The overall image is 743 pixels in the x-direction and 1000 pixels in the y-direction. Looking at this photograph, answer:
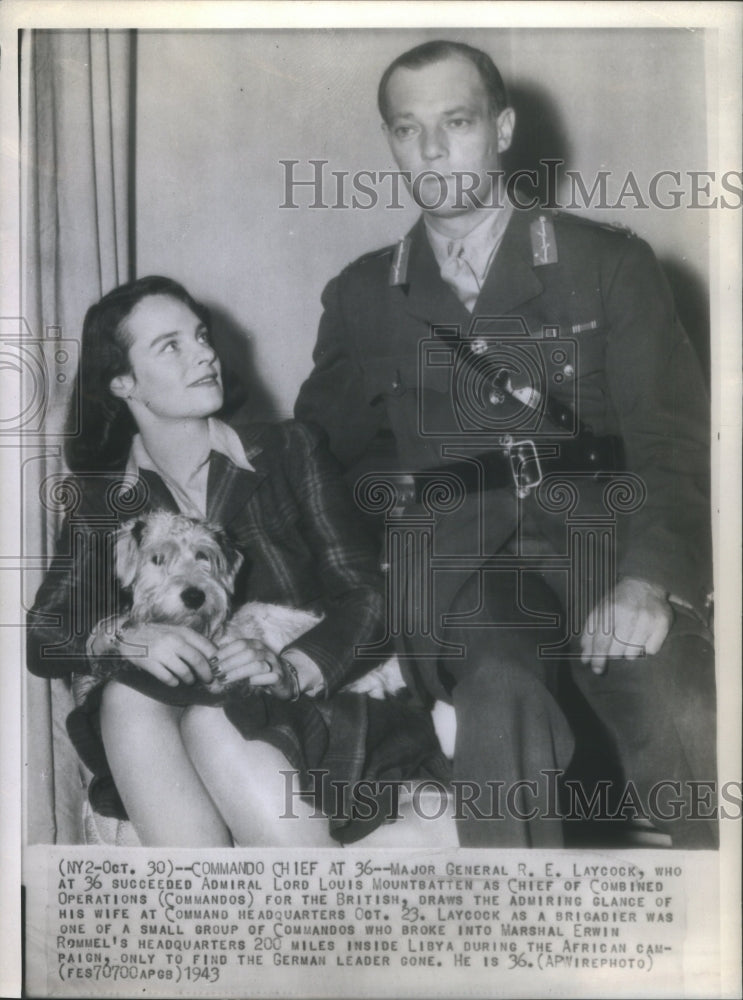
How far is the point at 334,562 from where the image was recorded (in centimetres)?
185

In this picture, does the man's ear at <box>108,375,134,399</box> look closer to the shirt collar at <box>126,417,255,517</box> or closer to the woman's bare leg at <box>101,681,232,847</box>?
the shirt collar at <box>126,417,255,517</box>

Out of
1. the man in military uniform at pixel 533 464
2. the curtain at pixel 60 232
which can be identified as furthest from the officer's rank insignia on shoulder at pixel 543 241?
the curtain at pixel 60 232

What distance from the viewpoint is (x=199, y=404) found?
6.17 feet

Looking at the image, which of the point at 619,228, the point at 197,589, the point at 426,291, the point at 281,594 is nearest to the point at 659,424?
the point at 619,228

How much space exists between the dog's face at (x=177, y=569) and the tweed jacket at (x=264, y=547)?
23 mm

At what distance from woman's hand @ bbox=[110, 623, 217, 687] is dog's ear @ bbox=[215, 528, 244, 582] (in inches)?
4.9

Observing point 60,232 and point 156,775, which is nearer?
point 156,775

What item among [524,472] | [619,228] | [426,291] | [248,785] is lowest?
[248,785]

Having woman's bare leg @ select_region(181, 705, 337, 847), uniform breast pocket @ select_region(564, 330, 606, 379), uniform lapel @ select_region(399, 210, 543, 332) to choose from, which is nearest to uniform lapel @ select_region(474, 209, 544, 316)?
uniform lapel @ select_region(399, 210, 543, 332)

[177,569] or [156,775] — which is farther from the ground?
[177,569]

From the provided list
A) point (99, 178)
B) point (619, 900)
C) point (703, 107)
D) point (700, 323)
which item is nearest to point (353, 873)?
point (619, 900)

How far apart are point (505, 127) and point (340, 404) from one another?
0.58m

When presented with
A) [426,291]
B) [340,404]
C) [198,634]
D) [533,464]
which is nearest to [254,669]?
[198,634]

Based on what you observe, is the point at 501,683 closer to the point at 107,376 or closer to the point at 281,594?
the point at 281,594
